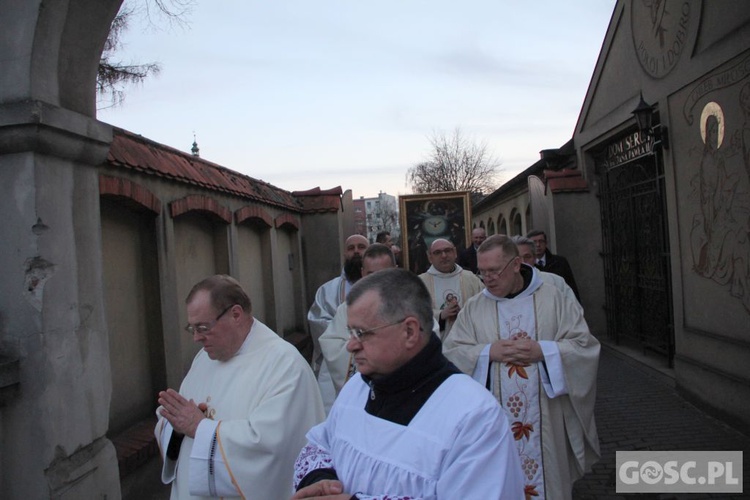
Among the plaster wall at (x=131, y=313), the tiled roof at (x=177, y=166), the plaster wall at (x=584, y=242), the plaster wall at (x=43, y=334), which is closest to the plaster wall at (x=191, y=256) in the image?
the plaster wall at (x=131, y=313)

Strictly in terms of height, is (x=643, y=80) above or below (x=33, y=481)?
above

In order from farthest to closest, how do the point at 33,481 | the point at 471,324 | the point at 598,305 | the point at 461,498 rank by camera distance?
the point at 598,305
the point at 471,324
the point at 33,481
the point at 461,498

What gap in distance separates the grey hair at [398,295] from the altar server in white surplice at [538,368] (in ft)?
5.49

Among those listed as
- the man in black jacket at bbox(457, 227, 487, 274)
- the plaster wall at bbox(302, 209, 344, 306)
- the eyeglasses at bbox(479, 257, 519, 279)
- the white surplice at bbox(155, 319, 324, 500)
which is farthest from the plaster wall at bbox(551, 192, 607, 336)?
the white surplice at bbox(155, 319, 324, 500)

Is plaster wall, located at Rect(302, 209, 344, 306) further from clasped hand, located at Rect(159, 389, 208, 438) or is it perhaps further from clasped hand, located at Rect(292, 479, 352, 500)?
clasped hand, located at Rect(292, 479, 352, 500)

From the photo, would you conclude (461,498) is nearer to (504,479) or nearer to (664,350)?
(504,479)

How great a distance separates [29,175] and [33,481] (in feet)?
5.53

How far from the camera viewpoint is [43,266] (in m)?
3.28

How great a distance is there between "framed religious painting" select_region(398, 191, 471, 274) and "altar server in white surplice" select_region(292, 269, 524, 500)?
Answer: 1061 cm

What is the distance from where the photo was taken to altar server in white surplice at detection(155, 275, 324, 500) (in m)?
2.67

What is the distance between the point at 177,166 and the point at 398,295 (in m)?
4.09

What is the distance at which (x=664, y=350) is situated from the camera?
796 centimetres

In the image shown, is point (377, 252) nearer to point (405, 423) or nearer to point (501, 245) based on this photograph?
point (501, 245)

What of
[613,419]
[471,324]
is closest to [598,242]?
[613,419]
